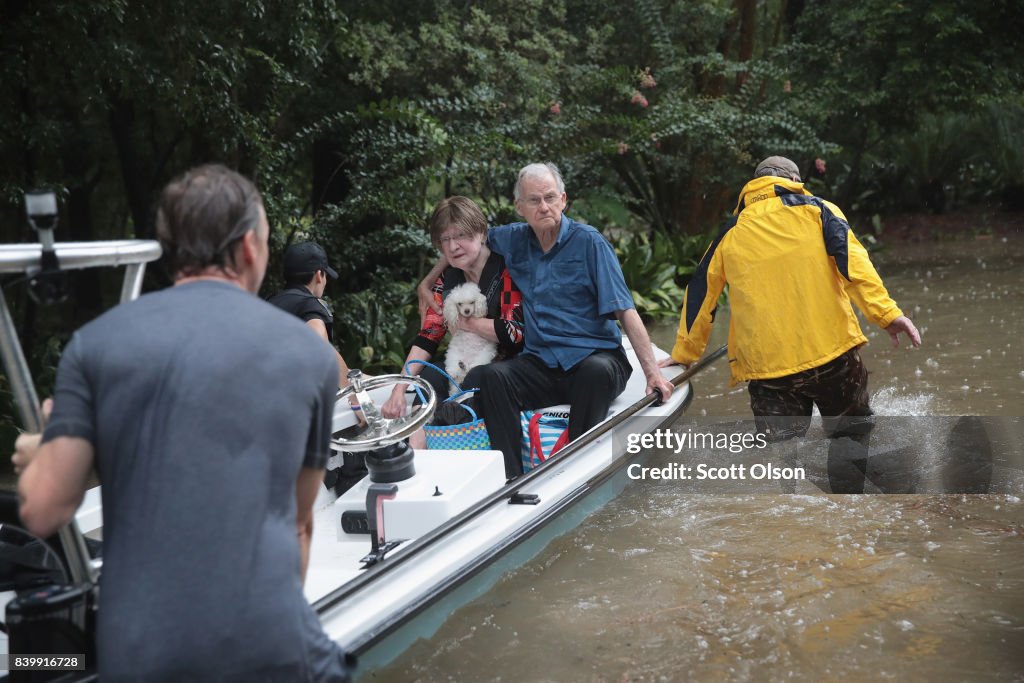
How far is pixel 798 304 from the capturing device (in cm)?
411

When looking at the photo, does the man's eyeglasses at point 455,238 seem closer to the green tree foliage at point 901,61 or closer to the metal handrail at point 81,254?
the metal handrail at point 81,254

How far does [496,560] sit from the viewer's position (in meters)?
3.21

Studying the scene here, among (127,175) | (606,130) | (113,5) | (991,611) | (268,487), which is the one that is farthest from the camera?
(606,130)

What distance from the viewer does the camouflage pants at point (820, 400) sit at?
414 cm

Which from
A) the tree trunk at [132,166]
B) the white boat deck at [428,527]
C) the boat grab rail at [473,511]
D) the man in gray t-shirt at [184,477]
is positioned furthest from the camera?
the tree trunk at [132,166]

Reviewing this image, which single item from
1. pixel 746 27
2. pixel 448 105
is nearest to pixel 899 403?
pixel 448 105

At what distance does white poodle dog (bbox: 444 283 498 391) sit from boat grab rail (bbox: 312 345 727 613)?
2.12 ft

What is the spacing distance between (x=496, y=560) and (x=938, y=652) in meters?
1.51

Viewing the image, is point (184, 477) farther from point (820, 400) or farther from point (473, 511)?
point (820, 400)

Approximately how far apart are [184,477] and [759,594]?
9.36 ft

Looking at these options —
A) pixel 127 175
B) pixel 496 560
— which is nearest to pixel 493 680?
pixel 496 560

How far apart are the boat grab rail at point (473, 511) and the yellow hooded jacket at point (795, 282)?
1.95 ft

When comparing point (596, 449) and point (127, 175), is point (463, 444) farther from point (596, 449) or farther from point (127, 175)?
point (127, 175)

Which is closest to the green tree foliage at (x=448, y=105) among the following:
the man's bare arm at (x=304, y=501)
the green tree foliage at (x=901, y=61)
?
the green tree foliage at (x=901, y=61)
